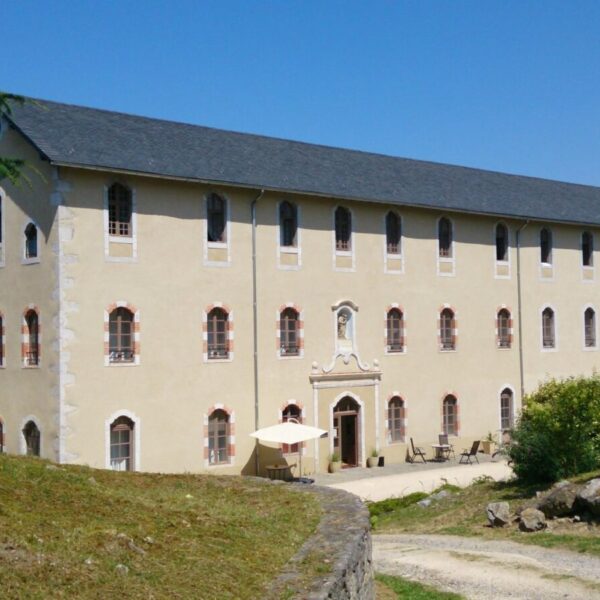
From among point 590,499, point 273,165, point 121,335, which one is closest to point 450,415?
point 273,165

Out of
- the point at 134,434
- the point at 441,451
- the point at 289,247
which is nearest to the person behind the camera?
the point at 134,434

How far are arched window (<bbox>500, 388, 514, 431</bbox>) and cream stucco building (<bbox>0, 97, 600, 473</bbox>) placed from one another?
64mm

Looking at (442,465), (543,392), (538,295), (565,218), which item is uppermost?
(565,218)

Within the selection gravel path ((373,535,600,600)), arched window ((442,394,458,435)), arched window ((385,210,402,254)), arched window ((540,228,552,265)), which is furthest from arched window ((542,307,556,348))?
gravel path ((373,535,600,600))

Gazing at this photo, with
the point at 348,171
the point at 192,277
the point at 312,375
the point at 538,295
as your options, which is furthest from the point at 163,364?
the point at 538,295

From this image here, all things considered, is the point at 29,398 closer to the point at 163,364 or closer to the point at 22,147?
the point at 163,364

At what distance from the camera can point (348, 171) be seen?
1199 inches

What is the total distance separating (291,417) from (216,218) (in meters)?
6.32

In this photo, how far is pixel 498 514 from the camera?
56.4ft

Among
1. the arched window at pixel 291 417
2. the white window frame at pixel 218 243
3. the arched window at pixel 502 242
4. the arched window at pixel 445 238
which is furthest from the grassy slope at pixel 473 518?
the arched window at pixel 502 242

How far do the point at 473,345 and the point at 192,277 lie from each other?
38.5ft

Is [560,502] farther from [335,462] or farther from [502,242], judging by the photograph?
[502,242]

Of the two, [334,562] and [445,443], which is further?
[445,443]

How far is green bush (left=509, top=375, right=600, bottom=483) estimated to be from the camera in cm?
1961
